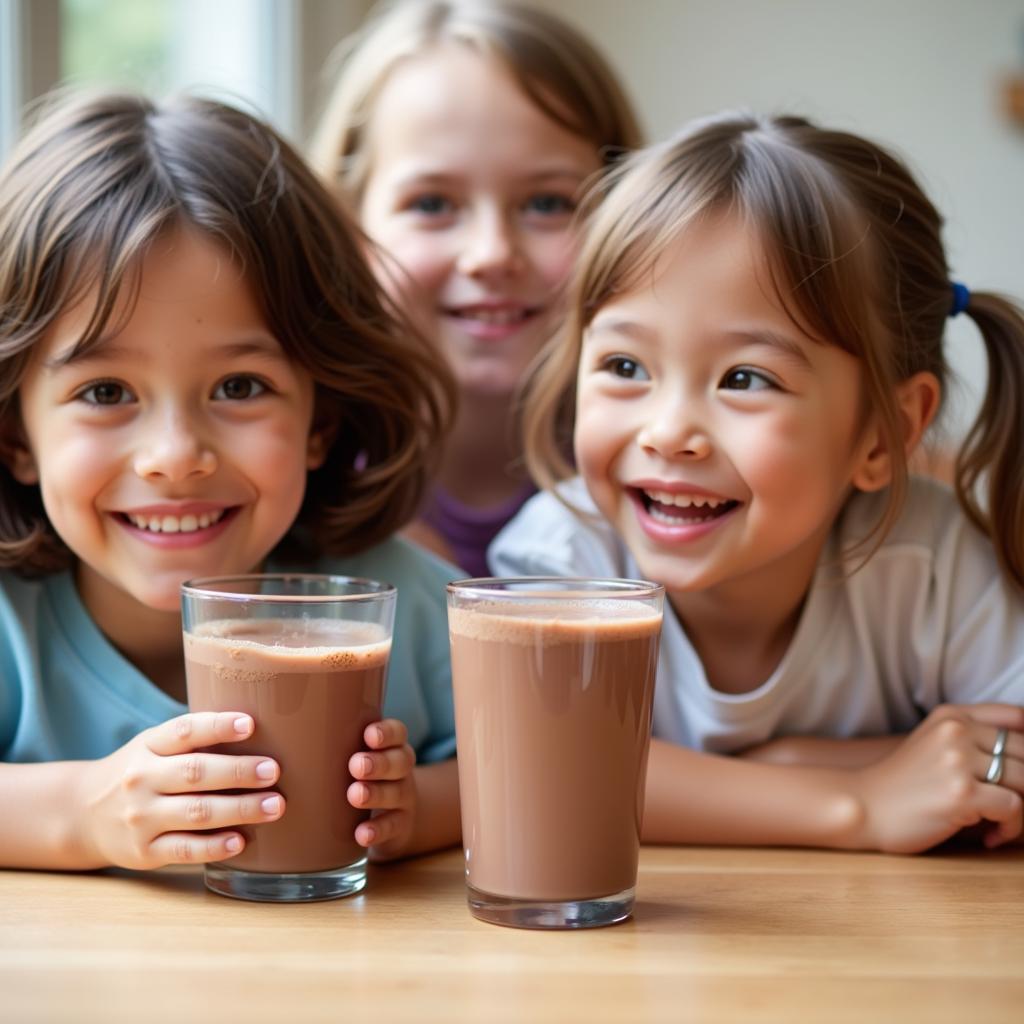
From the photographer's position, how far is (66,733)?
1.30 m

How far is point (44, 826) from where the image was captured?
1.09 meters

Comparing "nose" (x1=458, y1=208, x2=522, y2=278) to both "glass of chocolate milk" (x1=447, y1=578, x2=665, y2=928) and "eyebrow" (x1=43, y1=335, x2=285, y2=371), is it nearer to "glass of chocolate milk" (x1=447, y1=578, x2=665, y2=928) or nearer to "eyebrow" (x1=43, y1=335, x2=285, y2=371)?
"eyebrow" (x1=43, y1=335, x2=285, y2=371)

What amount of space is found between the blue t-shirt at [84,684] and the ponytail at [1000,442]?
21.6 inches

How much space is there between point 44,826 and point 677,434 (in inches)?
23.8

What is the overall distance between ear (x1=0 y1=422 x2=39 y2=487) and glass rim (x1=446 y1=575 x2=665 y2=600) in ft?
1.71

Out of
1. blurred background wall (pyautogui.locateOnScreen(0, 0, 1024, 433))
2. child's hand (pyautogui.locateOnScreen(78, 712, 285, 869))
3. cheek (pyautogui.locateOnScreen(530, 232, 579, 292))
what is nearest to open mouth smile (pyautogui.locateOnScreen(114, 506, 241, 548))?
child's hand (pyautogui.locateOnScreen(78, 712, 285, 869))

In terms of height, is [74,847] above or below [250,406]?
below

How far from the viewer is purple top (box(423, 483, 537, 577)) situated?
2.01 meters

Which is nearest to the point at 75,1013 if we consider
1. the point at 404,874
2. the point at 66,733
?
the point at 404,874

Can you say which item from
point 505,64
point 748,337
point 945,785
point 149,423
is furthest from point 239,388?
point 505,64

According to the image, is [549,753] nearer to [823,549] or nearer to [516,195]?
[823,549]

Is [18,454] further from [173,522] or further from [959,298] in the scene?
[959,298]

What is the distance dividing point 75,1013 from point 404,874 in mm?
366

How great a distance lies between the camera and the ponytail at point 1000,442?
141cm
